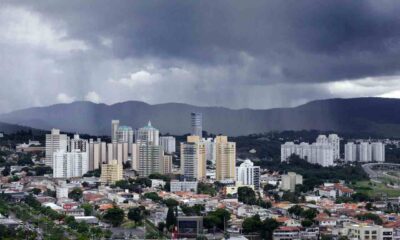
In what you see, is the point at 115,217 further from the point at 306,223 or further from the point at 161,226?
the point at 306,223

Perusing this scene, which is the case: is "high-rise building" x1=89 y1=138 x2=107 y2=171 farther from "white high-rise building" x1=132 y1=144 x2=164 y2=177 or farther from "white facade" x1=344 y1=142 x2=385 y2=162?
"white facade" x1=344 y1=142 x2=385 y2=162

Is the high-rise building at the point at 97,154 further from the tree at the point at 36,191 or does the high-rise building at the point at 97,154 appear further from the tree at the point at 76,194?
the tree at the point at 76,194

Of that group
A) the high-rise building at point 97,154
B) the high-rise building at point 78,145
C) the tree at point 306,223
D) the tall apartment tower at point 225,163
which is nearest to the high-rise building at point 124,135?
the high-rise building at point 97,154

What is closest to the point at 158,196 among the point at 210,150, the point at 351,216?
the point at 351,216

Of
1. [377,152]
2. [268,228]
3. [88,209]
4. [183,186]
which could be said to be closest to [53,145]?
[183,186]

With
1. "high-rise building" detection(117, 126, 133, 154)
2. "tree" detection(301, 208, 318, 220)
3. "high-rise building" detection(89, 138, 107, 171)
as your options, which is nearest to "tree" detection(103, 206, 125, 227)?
"tree" detection(301, 208, 318, 220)
